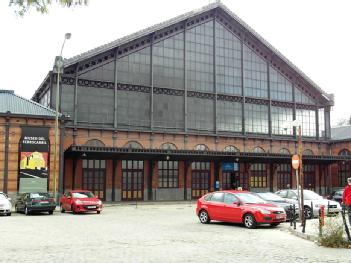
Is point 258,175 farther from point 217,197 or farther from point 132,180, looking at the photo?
point 217,197

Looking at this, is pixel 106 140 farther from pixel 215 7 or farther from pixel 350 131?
pixel 350 131

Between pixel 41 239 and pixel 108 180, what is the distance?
25130 mm

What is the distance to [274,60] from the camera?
4897cm

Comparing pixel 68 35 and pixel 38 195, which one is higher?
pixel 68 35

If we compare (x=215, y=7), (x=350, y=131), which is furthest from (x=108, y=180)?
(x=350, y=131)

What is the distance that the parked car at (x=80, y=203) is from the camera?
2644 cm

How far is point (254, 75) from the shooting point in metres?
47.8

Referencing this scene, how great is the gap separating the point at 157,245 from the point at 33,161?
76.6ft

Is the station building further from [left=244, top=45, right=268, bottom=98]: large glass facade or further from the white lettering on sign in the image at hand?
the white lettering on sign

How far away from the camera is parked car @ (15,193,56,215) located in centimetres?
2620

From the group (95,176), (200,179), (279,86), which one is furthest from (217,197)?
(279,86)

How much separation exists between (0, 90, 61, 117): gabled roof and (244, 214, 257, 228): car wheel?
2118cm

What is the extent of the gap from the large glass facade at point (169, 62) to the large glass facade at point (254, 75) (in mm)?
7522

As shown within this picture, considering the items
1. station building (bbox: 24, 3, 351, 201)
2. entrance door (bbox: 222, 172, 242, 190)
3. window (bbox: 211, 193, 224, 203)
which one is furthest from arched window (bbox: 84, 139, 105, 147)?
window (bbox: 211, 193, 224, 203)
